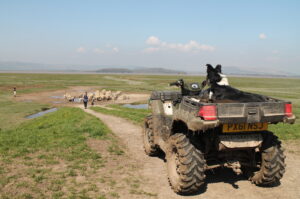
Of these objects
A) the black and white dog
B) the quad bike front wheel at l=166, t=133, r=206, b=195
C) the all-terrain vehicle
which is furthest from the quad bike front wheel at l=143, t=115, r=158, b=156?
the black and white dog

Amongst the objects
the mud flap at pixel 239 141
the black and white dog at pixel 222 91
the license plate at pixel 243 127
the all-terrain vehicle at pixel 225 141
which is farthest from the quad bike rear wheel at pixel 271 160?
the black and white dog at pixel 222 91

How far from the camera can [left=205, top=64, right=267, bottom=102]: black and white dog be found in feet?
22.1

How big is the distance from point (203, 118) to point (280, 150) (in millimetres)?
2608

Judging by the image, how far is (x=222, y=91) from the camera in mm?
6883

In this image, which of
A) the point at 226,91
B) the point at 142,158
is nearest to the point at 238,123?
the point at 226,91

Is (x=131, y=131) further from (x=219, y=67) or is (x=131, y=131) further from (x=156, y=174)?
(x=219, y=67)

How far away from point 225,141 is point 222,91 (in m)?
1.31

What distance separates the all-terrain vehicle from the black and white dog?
244 mm

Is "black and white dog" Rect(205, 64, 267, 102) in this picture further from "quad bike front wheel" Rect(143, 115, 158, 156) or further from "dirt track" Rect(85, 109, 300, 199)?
"quad bike front wheel" Rect(143, 115, 158, 156)

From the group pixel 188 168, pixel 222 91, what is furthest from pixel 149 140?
pixel 222 91

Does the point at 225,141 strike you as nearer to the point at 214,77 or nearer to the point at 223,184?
the point at 214,77

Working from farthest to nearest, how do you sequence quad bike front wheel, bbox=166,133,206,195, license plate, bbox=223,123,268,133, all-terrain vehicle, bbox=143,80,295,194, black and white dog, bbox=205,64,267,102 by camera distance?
black and white dog, bbox=205,64,267,102 → quad bike front wheel, bbox=166,133,206,195 → license plate, bbox=223,123,268,133 → all-terrain vehicle, bbox=143,80,295,194

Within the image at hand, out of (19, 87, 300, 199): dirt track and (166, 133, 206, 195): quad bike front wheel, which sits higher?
(166, 133, 206, 195): quad bike front wheel

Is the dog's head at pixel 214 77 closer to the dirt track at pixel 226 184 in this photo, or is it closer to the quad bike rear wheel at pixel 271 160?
the quad bike rear wheel at pixel 271 160
